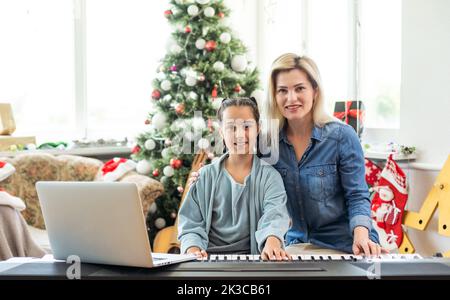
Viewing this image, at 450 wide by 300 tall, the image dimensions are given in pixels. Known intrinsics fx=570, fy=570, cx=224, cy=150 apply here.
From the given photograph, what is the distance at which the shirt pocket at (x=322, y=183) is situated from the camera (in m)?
2.08

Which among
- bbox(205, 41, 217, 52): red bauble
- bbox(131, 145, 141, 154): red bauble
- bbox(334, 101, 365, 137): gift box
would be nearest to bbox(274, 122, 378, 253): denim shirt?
bbox(334, 101, 365, 137): gift box

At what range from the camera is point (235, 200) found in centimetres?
197

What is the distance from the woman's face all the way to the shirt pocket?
0.21 meters

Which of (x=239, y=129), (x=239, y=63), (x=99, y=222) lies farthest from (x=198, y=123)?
(x=99, y=222)

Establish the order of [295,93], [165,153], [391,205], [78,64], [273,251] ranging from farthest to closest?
1. [78,64]
2. [165,153]
3. [391,205]
4. [295,93]
5. [273,251]

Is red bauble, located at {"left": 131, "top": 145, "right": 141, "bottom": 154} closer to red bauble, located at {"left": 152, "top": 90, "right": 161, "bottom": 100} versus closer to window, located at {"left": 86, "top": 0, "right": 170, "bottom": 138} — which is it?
red bauble, located at {"left": 152, "top": 90, "right": 161, "bottom": 100}

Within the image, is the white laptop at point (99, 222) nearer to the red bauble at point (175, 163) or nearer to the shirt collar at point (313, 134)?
the shirt collar at point (313, 134)

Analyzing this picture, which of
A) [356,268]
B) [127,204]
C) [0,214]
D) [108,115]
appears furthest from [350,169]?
[108,115]

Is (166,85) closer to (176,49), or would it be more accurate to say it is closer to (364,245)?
(176,49)

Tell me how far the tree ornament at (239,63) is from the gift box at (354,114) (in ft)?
2.76

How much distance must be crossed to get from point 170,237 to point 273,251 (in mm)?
2590

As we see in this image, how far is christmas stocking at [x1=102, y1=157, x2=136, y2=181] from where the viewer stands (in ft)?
13.4

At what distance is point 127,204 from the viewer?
1327 millimetres
